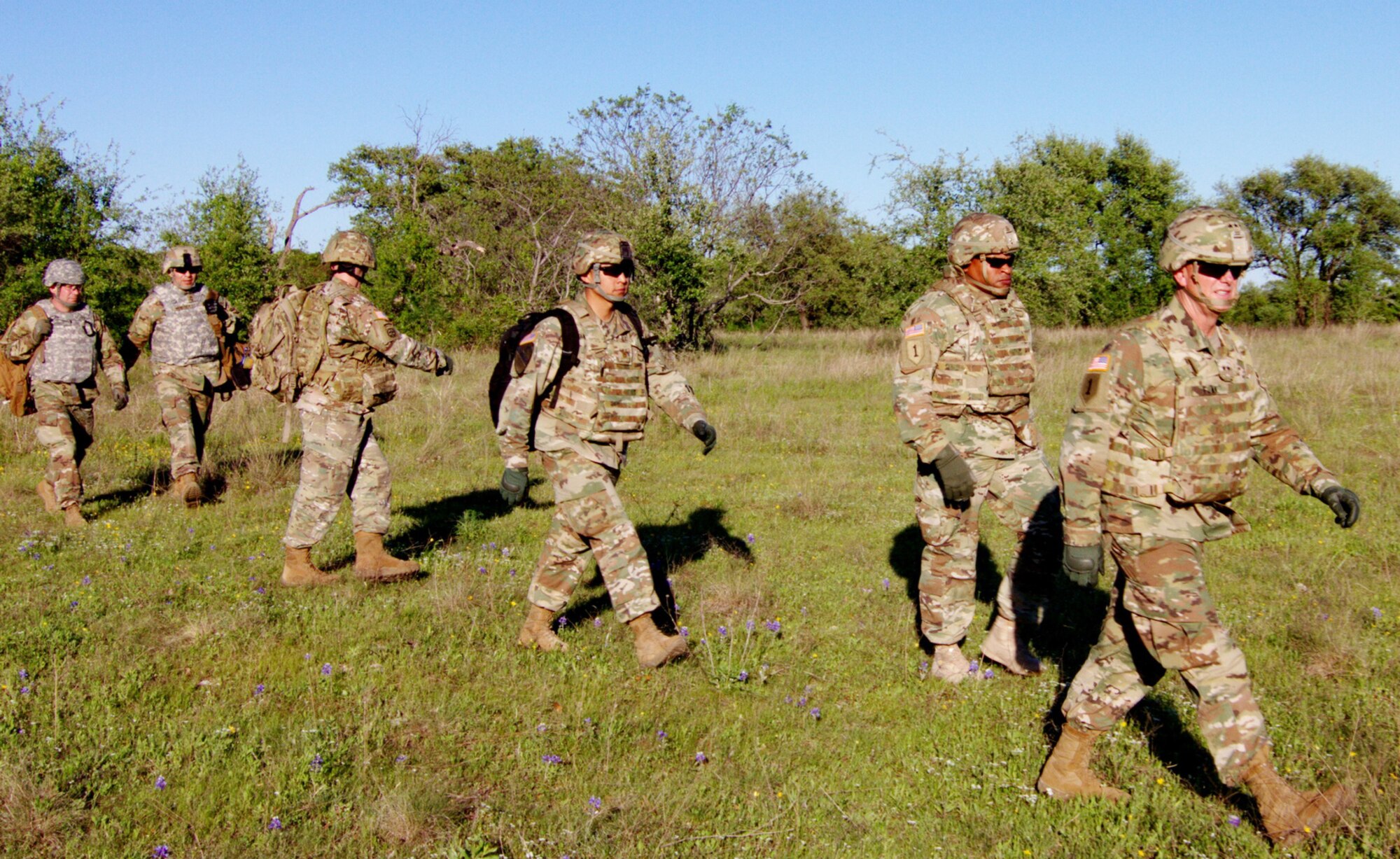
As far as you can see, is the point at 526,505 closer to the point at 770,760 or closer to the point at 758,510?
the point at 758,510

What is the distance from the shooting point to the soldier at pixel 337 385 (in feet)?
21.5

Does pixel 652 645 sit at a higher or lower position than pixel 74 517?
higher

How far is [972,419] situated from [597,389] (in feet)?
6.24

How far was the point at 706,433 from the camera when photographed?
203 inches

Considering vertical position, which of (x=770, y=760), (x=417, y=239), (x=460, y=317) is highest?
(x=417, y=239)

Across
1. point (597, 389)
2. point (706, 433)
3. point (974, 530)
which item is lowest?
point (974, 530)

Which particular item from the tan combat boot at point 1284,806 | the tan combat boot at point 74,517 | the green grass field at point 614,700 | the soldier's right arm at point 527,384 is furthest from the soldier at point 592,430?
the tan combat boot at point 74,517

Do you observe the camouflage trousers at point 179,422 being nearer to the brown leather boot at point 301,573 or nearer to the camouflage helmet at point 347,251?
the brown leather boot at point 301,573

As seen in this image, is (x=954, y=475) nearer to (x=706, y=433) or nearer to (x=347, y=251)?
(x=706, y=433)

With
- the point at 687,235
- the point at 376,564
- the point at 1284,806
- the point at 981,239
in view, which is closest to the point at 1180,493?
the point at 1284,806

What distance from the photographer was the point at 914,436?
483cm

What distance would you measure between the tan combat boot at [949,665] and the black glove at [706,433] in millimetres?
1559

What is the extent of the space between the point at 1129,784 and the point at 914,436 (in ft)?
5.68

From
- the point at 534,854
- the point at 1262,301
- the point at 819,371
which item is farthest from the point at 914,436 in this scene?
the point at 1262,301
